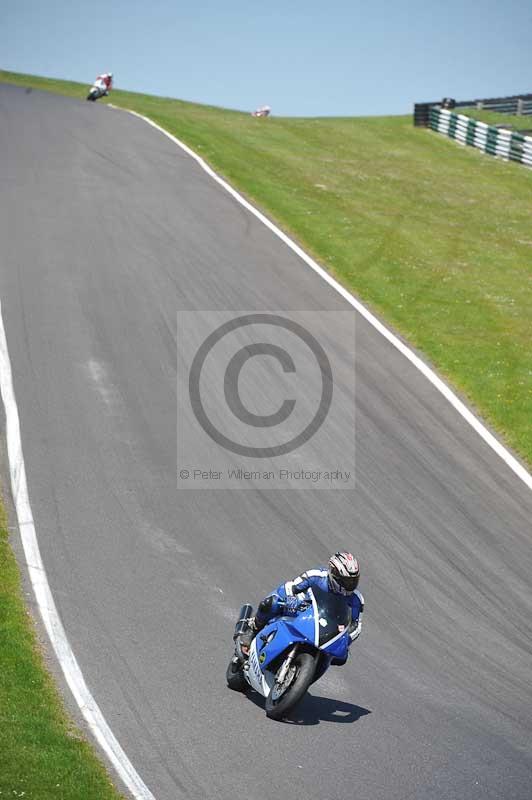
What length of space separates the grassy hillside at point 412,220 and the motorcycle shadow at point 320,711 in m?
8.85

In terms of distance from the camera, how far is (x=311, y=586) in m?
9.84

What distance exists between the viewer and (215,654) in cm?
1063

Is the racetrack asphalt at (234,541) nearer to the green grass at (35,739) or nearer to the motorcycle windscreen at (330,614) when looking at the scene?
the green grass at (35,739)

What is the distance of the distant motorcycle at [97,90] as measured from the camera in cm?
4603

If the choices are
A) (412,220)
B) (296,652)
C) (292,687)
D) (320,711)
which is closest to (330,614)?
(296,652)

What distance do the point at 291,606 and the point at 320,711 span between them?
1.10m

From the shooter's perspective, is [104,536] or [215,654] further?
[104,536]

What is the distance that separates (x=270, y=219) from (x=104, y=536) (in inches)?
688

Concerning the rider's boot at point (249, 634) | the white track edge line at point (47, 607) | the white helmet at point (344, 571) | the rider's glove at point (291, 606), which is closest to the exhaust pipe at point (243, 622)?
the rider's boot at point (249, 634)

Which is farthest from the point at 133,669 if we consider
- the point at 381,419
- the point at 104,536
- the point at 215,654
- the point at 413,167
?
the point at 413,167

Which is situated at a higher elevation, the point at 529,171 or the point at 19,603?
the point at 529,171

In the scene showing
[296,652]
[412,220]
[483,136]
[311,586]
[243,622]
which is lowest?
[243,622]

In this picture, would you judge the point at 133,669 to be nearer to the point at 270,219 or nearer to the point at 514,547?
the point at 514,547

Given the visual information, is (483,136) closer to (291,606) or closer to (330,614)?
(291,606)
